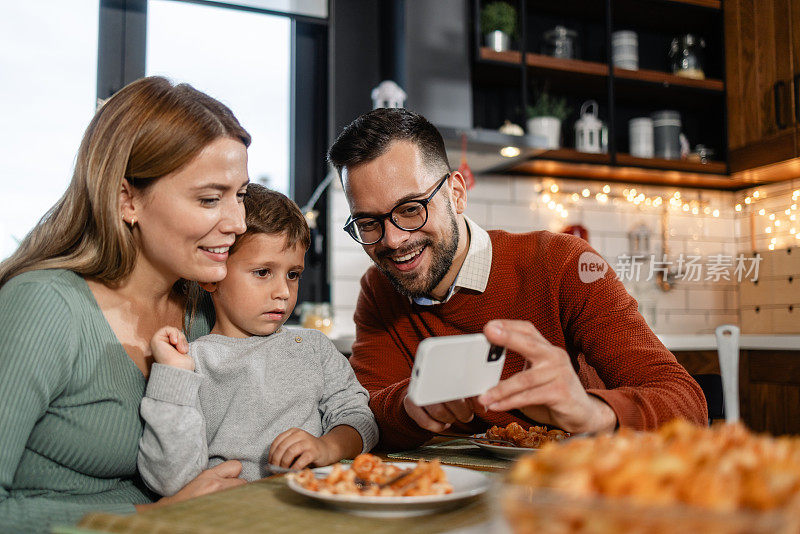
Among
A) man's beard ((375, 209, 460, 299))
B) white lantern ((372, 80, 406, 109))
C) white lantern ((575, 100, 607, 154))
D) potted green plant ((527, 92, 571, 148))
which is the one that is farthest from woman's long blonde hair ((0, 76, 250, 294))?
white lantern ((575, 100, 607, 154))

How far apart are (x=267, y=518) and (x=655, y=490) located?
444 millimetres

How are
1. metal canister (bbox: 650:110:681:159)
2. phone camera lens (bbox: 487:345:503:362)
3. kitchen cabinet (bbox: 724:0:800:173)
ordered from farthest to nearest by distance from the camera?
metal canister (bbox: 650:110:681:159), kitchen cabinet (bbox: 724:0:800:173), phone camera lens (bbox: 487:345:503:362)

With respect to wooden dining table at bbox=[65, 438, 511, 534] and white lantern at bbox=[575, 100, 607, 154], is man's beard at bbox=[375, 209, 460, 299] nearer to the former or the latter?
wooden dining table at bbox=[65, 438, 511, 534]

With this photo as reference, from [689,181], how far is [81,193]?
3.64 meters

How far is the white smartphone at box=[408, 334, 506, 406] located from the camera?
2.48 ft

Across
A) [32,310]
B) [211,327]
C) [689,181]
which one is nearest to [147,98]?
[32,310]

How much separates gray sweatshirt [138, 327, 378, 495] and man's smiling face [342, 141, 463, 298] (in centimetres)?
28

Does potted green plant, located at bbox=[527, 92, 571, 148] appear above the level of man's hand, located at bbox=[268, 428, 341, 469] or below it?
above

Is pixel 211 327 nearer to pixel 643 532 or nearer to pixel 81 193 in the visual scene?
pixel 81 193

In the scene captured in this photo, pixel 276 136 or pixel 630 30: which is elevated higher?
pixel 630 30

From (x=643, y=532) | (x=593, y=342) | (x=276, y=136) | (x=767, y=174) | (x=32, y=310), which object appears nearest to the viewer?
(x=643, y=532)

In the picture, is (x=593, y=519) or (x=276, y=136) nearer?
(x=593, y=519)

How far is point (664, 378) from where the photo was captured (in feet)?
4.11

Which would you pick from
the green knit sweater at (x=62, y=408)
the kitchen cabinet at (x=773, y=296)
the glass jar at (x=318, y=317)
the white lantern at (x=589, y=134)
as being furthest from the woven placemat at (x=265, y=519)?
the kitchen cabinet at (x=773, y=296)
